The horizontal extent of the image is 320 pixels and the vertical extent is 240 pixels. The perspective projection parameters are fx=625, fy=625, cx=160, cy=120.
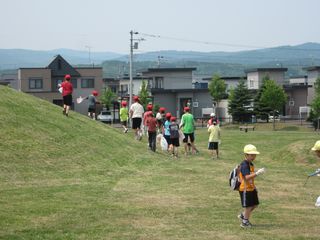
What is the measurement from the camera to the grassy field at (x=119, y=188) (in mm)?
10859

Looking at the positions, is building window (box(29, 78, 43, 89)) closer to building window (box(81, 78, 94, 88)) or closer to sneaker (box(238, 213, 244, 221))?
building window (box(81, 78, 94, 88))

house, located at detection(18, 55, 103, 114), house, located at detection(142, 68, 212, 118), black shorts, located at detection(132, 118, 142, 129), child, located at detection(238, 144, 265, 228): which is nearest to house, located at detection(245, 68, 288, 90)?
house, located at detection(142, 68, 212, 118)

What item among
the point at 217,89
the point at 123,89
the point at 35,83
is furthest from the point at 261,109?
the point at 123,89

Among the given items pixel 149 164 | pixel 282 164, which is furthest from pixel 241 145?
pixel 149 164

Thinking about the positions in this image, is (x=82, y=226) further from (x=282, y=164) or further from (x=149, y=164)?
(x=282, y=164)

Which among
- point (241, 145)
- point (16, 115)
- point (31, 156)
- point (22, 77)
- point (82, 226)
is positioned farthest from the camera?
point (22, 77)

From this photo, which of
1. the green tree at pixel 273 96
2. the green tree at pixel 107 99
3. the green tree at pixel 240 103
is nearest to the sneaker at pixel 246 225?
the green tree at pixel 273 96

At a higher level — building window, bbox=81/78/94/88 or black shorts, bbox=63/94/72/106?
building window, bbox=81/78/94/88

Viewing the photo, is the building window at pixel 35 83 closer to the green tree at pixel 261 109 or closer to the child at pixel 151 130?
the green tree at pixel 261 109

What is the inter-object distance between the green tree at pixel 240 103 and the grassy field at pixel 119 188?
4968 cm

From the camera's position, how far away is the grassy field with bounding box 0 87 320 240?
10859 mm

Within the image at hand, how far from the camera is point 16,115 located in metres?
20.7

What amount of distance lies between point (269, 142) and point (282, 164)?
9.96 m

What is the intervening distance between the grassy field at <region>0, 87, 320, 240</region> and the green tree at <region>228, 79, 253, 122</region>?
4968 cm
